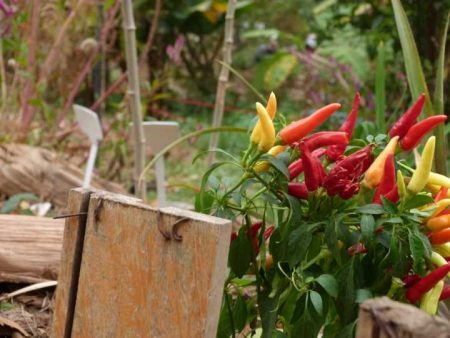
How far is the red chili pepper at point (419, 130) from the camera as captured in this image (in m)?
1.33

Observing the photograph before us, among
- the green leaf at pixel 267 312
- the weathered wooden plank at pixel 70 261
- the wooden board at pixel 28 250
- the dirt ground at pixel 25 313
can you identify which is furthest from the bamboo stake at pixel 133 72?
the green leaf at pixel 267 312

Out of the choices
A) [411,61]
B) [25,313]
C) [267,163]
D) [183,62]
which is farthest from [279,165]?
[183,62]

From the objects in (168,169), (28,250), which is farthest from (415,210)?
(168,169)

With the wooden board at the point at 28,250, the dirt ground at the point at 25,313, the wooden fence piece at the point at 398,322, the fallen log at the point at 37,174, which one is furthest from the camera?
the fallen log at the point at 37,174

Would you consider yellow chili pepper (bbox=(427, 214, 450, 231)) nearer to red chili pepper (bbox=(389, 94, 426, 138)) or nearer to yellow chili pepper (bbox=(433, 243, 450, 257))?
yellow chili pepper (bbox=(433, 243, 450, 257))

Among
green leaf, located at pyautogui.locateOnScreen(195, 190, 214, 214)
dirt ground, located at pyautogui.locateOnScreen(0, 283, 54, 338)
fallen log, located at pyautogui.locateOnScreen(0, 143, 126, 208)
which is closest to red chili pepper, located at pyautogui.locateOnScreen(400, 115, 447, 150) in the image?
green leaf, located at pyautogui.locateOnScreen(195, 190, 214, 214)

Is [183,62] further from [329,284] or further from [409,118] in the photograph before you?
[329,284]

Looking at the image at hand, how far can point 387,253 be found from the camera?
4.16ft

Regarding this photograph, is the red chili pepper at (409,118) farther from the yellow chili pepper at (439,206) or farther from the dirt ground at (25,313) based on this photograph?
the dirt ground at (25,313)

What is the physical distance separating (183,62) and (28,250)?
5180 millimetres

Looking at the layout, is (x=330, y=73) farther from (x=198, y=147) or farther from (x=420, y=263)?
(x=420, y=263)

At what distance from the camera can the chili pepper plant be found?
1.25 metres

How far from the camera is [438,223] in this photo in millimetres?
1283

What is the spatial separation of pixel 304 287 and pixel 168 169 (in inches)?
138
